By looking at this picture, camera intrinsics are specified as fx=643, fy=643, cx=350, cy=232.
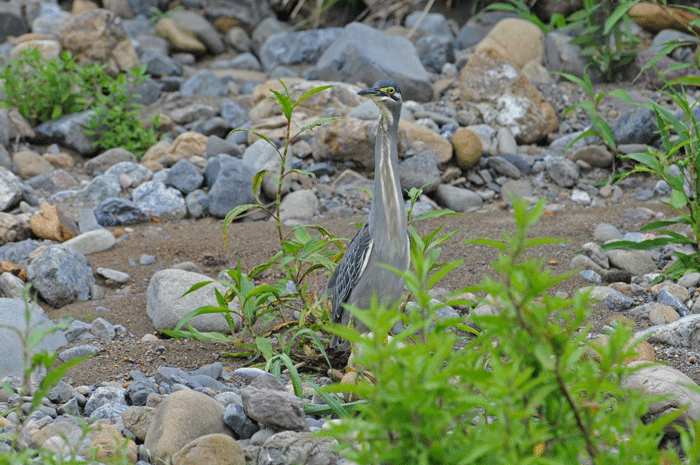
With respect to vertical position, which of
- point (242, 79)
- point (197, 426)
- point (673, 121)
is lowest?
point (242, 79)

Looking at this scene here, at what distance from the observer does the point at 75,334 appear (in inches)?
132

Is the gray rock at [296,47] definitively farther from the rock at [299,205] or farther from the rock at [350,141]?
the rock at [299,205]

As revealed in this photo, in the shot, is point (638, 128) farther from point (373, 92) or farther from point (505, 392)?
point (505, 392)

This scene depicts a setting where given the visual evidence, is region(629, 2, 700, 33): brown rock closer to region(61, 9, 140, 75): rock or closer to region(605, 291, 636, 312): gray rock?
region(605, 291, 636, 312): gray rock

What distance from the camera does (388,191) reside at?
9.49 feet

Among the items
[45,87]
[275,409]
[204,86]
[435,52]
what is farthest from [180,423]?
[435,52]

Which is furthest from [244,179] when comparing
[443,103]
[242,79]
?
[242,79]

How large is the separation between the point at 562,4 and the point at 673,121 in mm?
5706

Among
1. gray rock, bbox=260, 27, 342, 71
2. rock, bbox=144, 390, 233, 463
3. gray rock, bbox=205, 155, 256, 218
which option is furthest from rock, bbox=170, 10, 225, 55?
rock, bbox=144, 390, 233, 463

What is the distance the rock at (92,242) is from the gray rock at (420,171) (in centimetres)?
238

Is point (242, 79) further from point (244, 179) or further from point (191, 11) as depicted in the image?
point (244, 179)

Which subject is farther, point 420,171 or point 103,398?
point 420,171

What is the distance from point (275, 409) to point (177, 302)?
141 cm

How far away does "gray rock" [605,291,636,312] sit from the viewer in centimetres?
356
